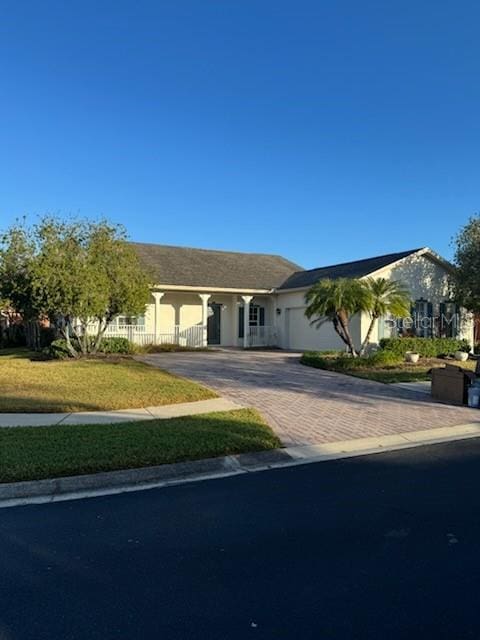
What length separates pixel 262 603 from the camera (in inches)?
130

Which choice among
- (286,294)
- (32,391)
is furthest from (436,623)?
(286,294)

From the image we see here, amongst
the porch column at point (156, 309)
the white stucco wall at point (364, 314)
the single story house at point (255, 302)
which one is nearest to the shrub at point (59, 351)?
the single story house at point (255, 302)

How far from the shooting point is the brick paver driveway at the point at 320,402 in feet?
27.9

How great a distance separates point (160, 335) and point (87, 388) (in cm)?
1345

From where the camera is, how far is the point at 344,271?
25516 mm

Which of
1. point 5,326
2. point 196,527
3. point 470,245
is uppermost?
point 470,245

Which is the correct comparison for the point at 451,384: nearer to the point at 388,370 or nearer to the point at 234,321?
the point at 388,370

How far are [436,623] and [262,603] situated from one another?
3.52 feet

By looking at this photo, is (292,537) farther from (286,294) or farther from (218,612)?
(286,294)

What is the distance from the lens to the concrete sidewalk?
27.5 feet

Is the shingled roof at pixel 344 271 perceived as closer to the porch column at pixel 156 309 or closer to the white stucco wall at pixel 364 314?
the white stucco wall at pixel 364 314

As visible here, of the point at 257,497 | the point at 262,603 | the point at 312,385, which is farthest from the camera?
the point at 312,385

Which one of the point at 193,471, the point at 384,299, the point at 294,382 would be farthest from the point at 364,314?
the point at 193,471

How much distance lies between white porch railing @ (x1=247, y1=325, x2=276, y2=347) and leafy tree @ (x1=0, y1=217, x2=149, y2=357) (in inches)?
353
